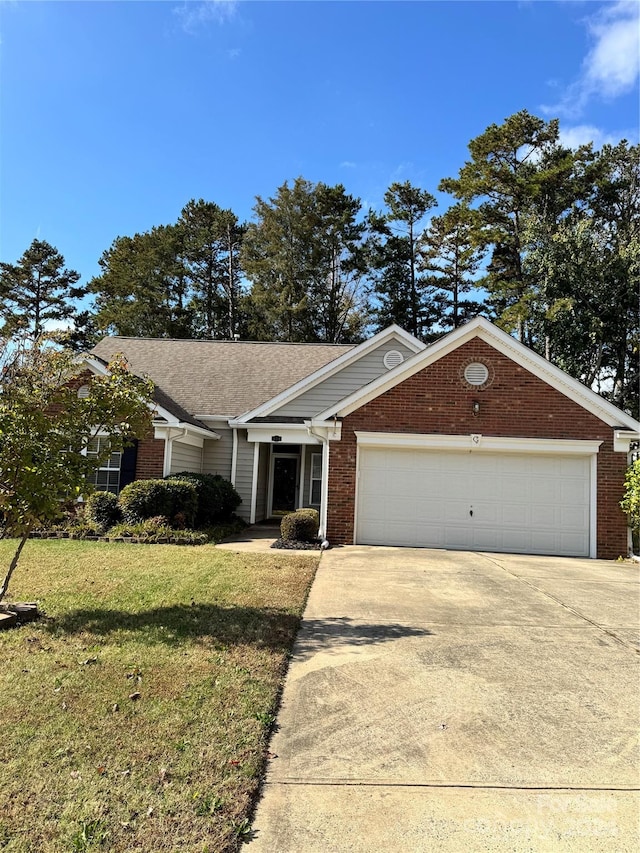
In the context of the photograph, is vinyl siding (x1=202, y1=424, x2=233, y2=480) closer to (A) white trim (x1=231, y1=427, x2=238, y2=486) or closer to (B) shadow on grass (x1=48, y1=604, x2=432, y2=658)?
(A) white trim (x1=231, y1=427, x2=238, y2=486)

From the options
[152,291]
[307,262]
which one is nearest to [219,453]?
[307,262]

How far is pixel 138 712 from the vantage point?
3865 millimetres

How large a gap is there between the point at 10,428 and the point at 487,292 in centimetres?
3152

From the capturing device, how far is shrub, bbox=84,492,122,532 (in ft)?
40.9

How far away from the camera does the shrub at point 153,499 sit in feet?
40.4

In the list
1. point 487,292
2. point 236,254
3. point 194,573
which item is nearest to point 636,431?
point 194,573

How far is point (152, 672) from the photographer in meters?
4.59

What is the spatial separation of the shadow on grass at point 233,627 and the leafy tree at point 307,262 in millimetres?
29910

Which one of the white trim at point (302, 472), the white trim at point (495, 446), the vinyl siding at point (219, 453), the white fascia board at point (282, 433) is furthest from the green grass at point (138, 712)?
the white trim at point (302, 472)

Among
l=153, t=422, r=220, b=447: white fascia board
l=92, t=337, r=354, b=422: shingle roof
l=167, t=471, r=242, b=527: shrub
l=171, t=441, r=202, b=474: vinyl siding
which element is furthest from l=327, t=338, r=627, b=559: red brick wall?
l=92, t=337, r=354, b=422: shingle roof

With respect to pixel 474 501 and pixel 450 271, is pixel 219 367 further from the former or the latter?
pixel 450 271

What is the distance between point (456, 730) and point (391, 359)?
45.5 feet

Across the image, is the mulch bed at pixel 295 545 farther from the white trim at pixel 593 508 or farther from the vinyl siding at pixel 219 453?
the white trim at pixel 593 508

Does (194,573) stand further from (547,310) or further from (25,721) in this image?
(547,310)
